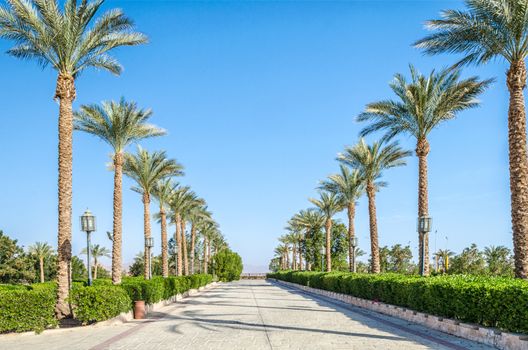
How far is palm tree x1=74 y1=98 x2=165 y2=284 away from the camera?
83.9 feet

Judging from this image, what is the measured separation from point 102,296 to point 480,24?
14713 mm

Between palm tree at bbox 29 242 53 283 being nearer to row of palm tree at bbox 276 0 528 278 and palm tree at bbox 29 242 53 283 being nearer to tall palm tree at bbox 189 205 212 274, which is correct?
tall palm tree at bbox 189 205 212 274

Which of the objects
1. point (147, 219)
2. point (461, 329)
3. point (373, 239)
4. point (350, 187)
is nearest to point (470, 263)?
point (350, 187)

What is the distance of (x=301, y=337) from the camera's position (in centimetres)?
1281

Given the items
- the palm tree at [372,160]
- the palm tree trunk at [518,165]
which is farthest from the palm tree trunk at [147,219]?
the palm tree trunk at [518,165]

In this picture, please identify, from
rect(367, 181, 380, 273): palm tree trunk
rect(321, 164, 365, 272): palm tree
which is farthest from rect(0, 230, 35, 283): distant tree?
rect(367, 181, 380, 273): palm tree trunk

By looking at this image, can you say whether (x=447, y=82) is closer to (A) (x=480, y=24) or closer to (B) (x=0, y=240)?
(A) (x=480, y=24)

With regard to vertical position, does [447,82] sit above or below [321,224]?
above

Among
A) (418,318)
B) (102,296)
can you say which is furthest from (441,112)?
(102,296)

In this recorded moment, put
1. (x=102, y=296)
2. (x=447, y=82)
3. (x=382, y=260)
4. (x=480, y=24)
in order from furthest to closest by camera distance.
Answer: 1. (x=382, y=260)
2. (x=447, y=82)
3. (x=480, y=24)
4. (x=102, y=296)

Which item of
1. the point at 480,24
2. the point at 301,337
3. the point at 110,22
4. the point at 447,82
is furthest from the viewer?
the point at 447,82

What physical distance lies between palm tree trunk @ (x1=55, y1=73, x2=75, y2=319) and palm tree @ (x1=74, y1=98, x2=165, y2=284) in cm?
696

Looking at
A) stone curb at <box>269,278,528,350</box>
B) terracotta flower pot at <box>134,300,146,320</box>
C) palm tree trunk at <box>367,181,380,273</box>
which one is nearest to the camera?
stone curb at <box>269,278,528,350</box>

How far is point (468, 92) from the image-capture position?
2267 cm
